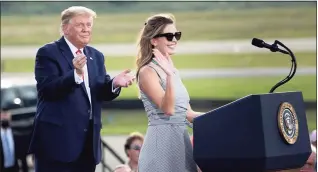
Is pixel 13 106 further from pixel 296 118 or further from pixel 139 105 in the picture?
pixel 296 118

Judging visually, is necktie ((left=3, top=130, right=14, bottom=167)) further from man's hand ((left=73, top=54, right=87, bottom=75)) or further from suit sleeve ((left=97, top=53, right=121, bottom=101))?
man's hand ((left=73, top=54, right=87, bottom=75))

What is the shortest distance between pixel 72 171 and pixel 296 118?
1.12m

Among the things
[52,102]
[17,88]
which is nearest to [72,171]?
[52,102]

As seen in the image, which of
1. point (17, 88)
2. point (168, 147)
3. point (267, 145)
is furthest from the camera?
point (17, 88)

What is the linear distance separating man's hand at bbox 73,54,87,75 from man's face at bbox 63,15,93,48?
0.19 meters

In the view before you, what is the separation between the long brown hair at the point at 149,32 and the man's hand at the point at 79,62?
272 mm

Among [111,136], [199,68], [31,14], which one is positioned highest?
[31,14]

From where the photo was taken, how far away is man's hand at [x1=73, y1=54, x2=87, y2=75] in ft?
14.8

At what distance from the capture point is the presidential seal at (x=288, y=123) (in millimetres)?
4148

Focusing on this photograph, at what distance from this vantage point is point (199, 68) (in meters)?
12.2

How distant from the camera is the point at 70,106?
15.2 feet

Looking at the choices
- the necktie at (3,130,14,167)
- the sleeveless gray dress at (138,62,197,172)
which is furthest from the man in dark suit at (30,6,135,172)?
the necktie at (3,130,14,167)

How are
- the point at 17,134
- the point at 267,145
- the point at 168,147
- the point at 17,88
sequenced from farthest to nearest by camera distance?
the point at 17,88 → the point at 17,134 → the point at 168,147 → the point at 267,145

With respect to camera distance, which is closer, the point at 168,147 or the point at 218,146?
the point at 218,146
